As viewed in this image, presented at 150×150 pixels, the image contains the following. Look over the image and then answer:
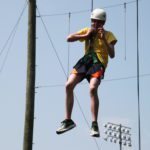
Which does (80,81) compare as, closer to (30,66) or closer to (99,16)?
(99,16)

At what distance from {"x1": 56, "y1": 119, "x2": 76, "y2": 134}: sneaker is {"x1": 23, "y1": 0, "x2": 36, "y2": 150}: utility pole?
211cm

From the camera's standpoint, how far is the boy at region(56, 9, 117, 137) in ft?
30.5

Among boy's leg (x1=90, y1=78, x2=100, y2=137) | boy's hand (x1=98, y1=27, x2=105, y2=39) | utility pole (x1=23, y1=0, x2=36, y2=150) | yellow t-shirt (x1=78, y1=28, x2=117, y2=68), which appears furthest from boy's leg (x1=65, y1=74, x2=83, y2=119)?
utility pole (x1=23, y1=0, x2=36, y2=150)

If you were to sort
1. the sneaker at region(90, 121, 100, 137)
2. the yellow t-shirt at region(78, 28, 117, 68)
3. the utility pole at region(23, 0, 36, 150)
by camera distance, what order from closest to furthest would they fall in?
the sneaker at region(90, 121, 100, 137)
the yellow t-shirt at region(78, 28, 117, 68)
the utility pole at region(23, 0, 36, 150)

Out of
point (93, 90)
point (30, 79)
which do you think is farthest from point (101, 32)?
point (30, 79)

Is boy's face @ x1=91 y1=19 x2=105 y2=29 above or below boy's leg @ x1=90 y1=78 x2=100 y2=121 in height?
above

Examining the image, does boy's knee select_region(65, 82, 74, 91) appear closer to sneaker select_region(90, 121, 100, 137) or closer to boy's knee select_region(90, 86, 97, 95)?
boy's knee select_region(90, 86, 97, 95)

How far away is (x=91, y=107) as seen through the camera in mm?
9320

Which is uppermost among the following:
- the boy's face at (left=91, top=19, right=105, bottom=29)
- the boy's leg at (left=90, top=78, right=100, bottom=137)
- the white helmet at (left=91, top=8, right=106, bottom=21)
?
the white helmet at (left=91, top=8, right=106, bottom=21)

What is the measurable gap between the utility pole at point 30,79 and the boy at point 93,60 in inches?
85.9

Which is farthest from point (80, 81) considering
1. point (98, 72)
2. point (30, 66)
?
point (30, 66)

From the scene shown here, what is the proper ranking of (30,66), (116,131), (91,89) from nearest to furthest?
(91,89) < (30,66) < (116,131)

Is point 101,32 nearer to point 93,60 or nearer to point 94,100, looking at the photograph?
point 93,60

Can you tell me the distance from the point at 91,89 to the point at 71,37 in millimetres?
829
